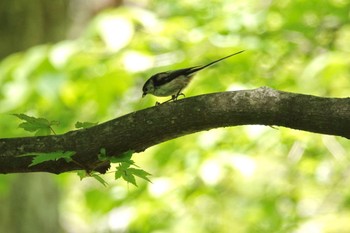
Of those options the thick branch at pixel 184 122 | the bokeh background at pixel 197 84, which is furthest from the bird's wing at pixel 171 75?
the bokeh background at pixel 197 84

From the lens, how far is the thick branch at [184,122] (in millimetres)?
1902

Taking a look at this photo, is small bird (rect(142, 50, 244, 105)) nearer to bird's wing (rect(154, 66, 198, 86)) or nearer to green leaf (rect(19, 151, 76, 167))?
bird's wing (rect(154, 66, 198, 86))

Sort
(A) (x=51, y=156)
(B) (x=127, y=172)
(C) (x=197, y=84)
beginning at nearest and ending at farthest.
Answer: (A) (x=51, y=156), (B) (x=127, y=172), (C) (x=197, y=84)

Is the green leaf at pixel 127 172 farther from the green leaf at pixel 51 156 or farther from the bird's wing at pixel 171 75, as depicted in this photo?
the bird's wing at pixel 171 75

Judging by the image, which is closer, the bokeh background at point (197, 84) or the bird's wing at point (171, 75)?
the bird's wing at point (171, 75)

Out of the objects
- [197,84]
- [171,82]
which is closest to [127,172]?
[171,82]

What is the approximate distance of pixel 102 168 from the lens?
2.18 metres

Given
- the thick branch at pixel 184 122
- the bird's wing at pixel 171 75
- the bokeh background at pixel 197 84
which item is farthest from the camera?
the bokeh background at pixel 197 84

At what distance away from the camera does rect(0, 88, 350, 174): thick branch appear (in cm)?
190

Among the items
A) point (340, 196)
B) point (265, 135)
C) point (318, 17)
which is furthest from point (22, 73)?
point (340, 196)

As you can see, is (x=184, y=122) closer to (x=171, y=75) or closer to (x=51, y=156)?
(x=51, y=156)

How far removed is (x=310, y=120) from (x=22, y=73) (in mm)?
2403

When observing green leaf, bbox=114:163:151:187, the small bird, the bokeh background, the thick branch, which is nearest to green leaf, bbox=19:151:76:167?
the thick branch

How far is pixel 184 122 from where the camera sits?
2049mm
